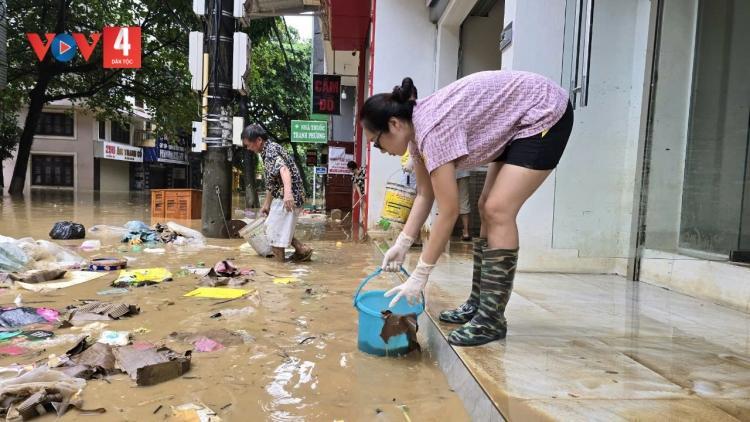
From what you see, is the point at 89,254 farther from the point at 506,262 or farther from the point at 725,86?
the point at 725,86

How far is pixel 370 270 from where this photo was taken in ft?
16.8

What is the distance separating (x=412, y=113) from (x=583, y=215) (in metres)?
2.26

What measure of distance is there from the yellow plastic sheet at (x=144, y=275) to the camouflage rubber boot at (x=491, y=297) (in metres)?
3.12

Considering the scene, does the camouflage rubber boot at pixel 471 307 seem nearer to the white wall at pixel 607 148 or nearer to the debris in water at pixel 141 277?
the white wall at pixel 607 148

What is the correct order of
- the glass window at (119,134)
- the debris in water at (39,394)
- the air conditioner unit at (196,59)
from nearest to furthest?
the debris in water at (39,394), the air conditioner unit at (196,59), the glass window at (119,134)

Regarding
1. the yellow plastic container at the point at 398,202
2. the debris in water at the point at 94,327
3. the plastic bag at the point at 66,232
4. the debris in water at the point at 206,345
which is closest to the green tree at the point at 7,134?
the plastic bag at the point at 66,232

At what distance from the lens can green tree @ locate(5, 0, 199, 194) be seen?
15258mm

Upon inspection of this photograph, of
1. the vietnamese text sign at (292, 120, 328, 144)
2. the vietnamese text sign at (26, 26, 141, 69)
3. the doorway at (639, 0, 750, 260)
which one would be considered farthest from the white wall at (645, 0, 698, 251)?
the vietnamese text sign at (292, 120, 328, 144)

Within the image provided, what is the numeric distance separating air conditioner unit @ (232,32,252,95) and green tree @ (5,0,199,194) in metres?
7.20

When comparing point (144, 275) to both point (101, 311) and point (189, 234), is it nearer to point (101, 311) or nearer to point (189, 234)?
point (101, 311)

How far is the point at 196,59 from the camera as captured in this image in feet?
24.3

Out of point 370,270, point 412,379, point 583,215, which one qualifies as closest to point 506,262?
point 412,379

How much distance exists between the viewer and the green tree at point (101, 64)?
15.3 metres

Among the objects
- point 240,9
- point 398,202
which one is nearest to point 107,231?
point 240,9
